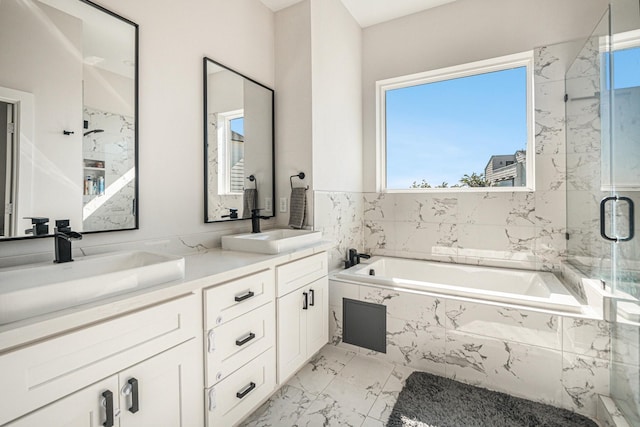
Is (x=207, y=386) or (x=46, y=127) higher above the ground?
(x=46, y=127)

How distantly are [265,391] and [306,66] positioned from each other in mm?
2318

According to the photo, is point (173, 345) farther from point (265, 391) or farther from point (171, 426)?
point (265, 391)

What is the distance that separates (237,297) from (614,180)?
2.17 meters

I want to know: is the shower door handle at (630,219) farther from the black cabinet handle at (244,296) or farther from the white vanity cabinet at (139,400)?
the white vanity cabinet at (139,400)

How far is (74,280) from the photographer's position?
924 mm

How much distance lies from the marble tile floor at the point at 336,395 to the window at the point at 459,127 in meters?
1.77

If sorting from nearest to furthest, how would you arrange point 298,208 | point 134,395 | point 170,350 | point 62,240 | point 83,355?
point 83,355
point 134,395
point 170,350
point 62,240
point 298,208

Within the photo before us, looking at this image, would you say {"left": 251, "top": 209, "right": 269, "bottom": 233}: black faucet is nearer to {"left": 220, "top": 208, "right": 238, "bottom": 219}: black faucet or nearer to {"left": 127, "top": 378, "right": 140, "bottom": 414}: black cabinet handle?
{"left": 220, "top": 208, "right": 238, "bottom": 219}: black faucet

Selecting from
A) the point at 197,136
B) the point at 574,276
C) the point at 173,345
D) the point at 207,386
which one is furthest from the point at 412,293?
the point at 197,136

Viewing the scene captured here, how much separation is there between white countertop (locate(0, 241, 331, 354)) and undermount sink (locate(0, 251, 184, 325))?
27mm

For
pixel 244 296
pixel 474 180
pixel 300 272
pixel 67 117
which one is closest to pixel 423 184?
pixel 474 180

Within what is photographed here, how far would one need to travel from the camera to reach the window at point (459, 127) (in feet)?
8.78

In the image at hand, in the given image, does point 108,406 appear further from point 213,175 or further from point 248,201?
point 248,201

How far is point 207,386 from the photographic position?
1310 mm
